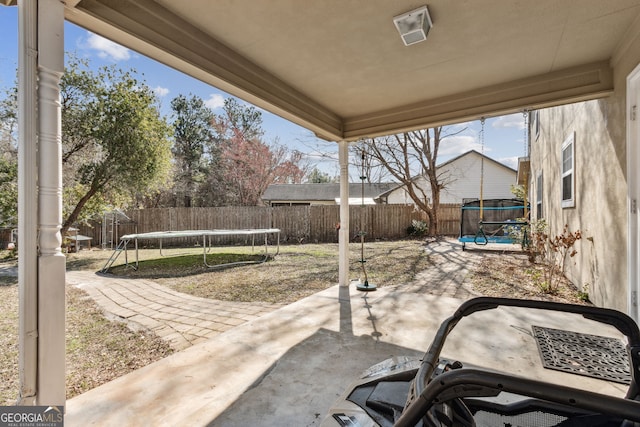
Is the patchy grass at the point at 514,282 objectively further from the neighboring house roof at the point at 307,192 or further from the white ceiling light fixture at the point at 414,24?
the neighboring house roof at the point at 307,192

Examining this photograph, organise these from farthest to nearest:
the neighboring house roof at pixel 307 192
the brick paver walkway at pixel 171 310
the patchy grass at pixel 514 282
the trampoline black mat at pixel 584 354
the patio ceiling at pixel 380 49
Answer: the neighboring house roof at pixel 307 192 < the patchy grass at pixel 514 282 < the brick paver walkway at pixel 171 310 < the trampoline black mat at pixel 584 354 < the patio ceiling at pixel 380 49

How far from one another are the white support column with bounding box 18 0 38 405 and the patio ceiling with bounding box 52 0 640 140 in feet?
1.05

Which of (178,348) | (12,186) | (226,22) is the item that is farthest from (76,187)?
(226,22)

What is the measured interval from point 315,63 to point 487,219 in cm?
903

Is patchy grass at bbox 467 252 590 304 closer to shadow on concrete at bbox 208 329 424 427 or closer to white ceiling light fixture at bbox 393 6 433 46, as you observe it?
shadow on concrete at bbox 208 329 424 427

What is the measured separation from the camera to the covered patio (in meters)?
1.53

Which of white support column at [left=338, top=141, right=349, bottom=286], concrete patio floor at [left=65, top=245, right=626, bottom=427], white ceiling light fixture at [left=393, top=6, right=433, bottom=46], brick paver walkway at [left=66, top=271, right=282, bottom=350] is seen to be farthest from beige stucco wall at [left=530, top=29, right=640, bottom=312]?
brick paver walkway at [left=66, top=271, right=282, bottom=350]

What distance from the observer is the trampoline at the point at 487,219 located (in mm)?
8555

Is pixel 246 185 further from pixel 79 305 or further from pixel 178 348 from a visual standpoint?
pixel 178 348

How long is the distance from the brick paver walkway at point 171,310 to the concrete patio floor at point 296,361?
0.31 metres

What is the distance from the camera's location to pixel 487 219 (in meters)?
9.92

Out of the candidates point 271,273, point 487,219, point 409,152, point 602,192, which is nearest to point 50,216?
point 602,192

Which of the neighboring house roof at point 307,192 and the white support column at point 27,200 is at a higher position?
the neighboring house roof at point 307,192

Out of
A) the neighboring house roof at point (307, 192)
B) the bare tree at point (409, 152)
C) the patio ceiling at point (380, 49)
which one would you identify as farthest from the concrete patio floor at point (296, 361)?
the neighboring house roof at point (307, 192)
